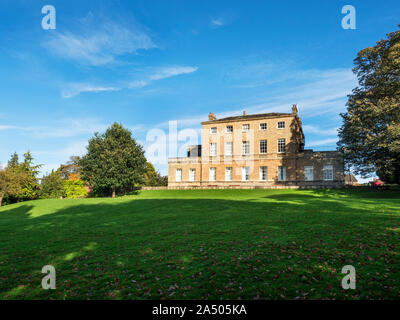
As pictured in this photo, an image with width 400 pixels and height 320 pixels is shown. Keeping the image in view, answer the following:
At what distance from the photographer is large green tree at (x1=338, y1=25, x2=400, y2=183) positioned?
28609mm

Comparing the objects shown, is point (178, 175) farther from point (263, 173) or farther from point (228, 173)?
point (263, 173)

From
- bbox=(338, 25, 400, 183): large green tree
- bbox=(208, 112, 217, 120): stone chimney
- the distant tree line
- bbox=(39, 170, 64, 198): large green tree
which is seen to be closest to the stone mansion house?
bbox=(208, 112, 217, 120): stone chimney

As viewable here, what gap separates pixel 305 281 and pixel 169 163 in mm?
46858

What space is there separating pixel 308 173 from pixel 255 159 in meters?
9.54

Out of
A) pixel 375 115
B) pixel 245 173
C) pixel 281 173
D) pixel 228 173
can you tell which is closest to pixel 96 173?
pixel 228 173

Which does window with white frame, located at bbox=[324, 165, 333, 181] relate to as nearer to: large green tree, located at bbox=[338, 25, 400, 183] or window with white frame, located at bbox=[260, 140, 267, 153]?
large green tree, located at bbox=[338, 25, 400, 183]

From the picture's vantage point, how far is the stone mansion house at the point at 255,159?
41.5 meters

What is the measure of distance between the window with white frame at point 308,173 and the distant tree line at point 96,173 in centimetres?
2926

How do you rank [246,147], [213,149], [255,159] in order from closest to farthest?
[255,159]
[246,147]
[213,149]

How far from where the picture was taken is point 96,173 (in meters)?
43.8

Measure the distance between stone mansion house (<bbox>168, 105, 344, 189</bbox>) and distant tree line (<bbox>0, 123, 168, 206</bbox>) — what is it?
869 centimetres

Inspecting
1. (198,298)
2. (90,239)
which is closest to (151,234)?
(90,239)

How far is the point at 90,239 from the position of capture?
11.8 meters

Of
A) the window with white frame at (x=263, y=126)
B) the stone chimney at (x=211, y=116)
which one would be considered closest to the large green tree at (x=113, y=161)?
the stone chimney at (x=211, y=116)
